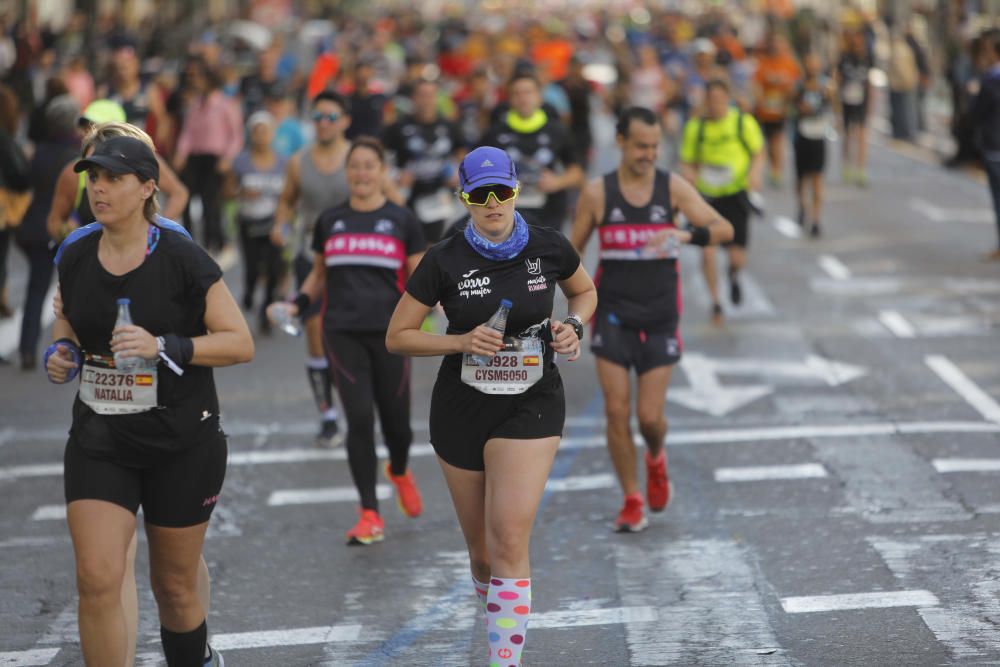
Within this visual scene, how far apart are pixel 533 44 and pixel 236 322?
29913 millimetres

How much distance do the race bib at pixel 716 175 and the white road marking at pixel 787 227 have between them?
5369 mm

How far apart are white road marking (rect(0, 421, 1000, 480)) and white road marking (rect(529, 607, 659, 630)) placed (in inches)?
126

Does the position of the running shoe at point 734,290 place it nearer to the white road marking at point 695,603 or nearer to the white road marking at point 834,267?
the white road marking at point 834,267

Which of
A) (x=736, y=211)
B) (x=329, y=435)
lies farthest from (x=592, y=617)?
(x=736, y=211)

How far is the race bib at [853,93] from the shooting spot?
74.9ft

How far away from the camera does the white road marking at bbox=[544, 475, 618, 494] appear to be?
936cm

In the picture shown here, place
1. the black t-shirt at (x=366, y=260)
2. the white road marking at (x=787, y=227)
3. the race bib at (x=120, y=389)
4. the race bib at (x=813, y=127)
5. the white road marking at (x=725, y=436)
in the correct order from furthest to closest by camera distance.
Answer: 1. the white road marking at (x=787, y=227)
2. the race bib at (x=813, y=127)
3. the white road marking at (x=725, y=436)
4. the black t-shirt at (x=366, y=260)
5. the race bib at (x=120, y=389)

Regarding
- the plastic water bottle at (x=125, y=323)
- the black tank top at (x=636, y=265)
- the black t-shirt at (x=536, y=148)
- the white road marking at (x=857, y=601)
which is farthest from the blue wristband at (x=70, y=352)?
the black t-shirt at (x=536, y=148)

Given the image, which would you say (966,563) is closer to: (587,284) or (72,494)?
(587,284)

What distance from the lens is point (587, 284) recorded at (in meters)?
6.38

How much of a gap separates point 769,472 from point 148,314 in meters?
4.92

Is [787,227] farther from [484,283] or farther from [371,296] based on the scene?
[484,283]

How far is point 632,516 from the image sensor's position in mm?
8430

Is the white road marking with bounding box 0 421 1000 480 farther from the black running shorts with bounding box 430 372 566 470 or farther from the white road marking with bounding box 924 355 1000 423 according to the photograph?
the black running shorts with bounding box 430 372 566 470
